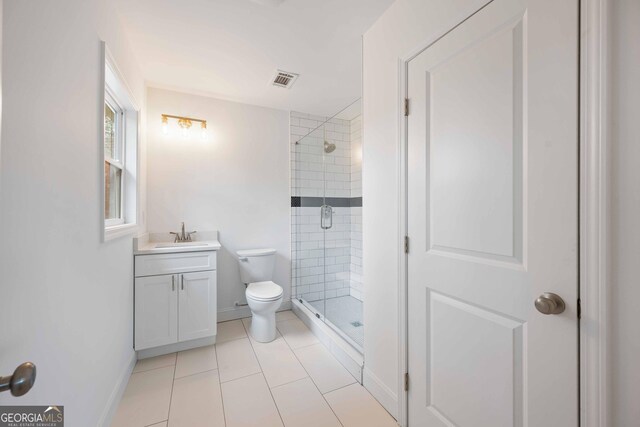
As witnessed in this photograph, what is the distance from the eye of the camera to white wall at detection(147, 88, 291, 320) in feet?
8.51

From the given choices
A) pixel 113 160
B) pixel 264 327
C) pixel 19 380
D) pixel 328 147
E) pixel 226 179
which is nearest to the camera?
pixel 19 380

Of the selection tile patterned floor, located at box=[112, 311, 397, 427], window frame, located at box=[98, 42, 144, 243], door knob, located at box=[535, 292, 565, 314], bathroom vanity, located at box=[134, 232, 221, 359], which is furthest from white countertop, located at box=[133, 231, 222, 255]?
door knob, located at box=[535, 292, 565, 314]

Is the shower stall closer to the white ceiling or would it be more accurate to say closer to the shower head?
the shower head

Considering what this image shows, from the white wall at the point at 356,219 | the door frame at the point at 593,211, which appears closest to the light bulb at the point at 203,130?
the white wall at the point at 356,219

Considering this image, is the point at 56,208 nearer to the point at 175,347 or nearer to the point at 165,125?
the point at 175,347

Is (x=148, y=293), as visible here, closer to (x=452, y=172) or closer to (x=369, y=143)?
(x=369, y=143)

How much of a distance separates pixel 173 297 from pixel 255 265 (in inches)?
31.6

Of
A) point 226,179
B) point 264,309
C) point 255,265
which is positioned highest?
point 226,179

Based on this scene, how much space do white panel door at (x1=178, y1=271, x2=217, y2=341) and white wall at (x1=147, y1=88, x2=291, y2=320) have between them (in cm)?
52

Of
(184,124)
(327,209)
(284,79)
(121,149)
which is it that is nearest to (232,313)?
(327,209)

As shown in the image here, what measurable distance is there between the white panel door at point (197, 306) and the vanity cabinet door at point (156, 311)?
5 cm

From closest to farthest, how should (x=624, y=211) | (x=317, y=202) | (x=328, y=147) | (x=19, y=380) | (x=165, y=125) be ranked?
(x=19, y=380)
(x=624, y=211)
(x=165, y=125)
(x=328, y=147)
(x=317, y=202)

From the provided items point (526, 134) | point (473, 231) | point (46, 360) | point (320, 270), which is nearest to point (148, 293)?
point (46, 360)

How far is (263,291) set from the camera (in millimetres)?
2406
